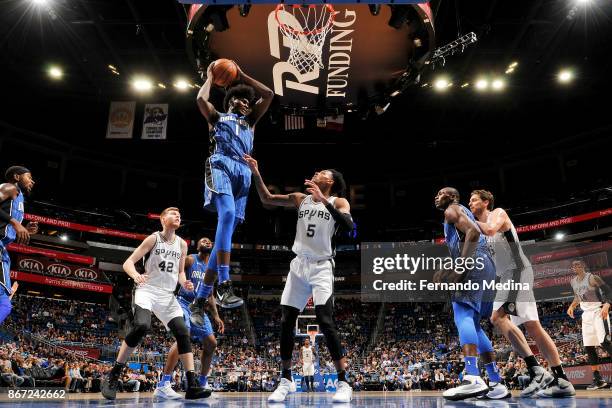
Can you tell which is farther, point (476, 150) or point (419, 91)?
point (476, 150)

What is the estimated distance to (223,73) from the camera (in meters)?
4.68

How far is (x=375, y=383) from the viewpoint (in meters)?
18.3

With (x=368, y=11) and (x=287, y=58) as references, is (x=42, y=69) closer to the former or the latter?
(x=287, y=58)

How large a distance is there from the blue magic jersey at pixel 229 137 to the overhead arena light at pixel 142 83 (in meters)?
14.7

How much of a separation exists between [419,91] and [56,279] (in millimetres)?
20490

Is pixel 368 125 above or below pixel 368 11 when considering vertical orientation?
above

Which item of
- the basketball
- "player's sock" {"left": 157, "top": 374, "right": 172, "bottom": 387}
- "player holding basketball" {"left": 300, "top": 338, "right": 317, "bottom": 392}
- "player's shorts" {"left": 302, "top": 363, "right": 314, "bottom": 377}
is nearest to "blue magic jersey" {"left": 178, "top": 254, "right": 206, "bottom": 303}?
"player's sock" {"left": 157, "top": 374, "right": 172, "bottom": 387}

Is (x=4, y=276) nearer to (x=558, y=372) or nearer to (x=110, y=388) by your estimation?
(x=110, y=388)

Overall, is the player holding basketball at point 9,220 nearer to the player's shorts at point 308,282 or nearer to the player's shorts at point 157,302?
the player's shorts at point 157,302

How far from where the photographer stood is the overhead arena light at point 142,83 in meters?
17.9

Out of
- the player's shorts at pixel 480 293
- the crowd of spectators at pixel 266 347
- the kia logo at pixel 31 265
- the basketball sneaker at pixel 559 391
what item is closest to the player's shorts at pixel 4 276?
the player's shorts at pixel 480 293

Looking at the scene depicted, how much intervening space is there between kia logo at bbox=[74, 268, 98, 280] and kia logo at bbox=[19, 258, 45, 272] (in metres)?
1.72

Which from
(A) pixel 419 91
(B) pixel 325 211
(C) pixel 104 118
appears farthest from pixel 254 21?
(C) pixel 104 118

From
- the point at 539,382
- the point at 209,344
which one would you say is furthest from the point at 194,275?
the point at 539,382
